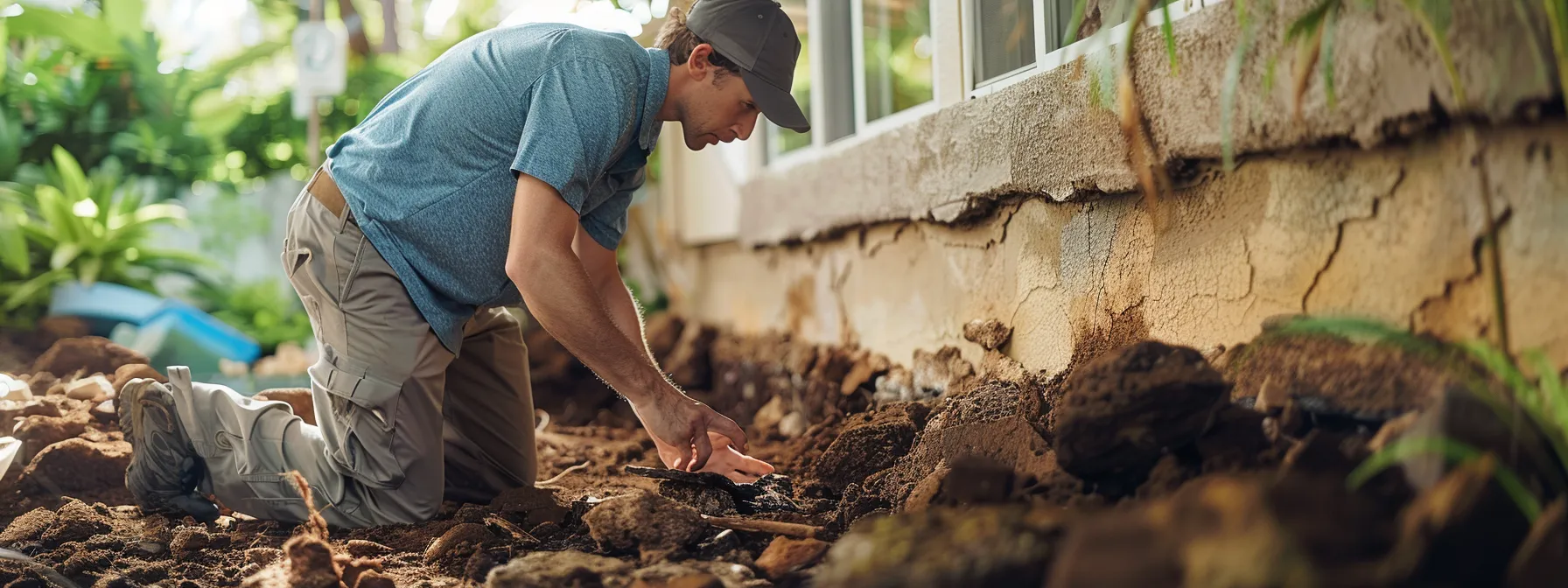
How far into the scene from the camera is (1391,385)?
5.49 ft

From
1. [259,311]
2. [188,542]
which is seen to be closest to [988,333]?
[188,542]

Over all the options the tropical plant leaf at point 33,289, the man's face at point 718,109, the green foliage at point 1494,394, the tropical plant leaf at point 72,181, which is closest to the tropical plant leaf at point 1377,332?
the green foliage at point 1494,394

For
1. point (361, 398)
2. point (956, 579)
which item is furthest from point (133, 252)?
point (956, 579)

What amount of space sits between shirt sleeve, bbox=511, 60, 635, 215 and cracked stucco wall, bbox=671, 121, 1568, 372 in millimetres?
1102

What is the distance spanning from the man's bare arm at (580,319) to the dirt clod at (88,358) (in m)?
2.51

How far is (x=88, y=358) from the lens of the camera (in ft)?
13.0

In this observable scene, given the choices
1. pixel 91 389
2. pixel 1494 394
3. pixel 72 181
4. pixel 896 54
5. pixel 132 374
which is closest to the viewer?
pixel 1494 394

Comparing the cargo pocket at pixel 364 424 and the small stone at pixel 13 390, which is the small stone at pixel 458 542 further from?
the small stone at pixel 13 390

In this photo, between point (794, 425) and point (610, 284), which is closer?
point (610, 284)

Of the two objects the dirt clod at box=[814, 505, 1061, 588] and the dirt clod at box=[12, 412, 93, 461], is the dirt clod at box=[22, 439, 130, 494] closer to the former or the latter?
the dirt clod at box=[12, 412, 93, 461]

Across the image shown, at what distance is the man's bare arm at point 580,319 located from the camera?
7.15ft

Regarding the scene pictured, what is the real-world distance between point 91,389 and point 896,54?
2797mm

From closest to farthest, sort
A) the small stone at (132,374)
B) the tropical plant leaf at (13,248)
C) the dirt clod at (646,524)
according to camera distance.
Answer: the dirt clod at (646,524) < the small stone at (132,374) < the tropical plant leaf at (13,248)

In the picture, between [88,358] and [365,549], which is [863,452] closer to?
[365,549]
